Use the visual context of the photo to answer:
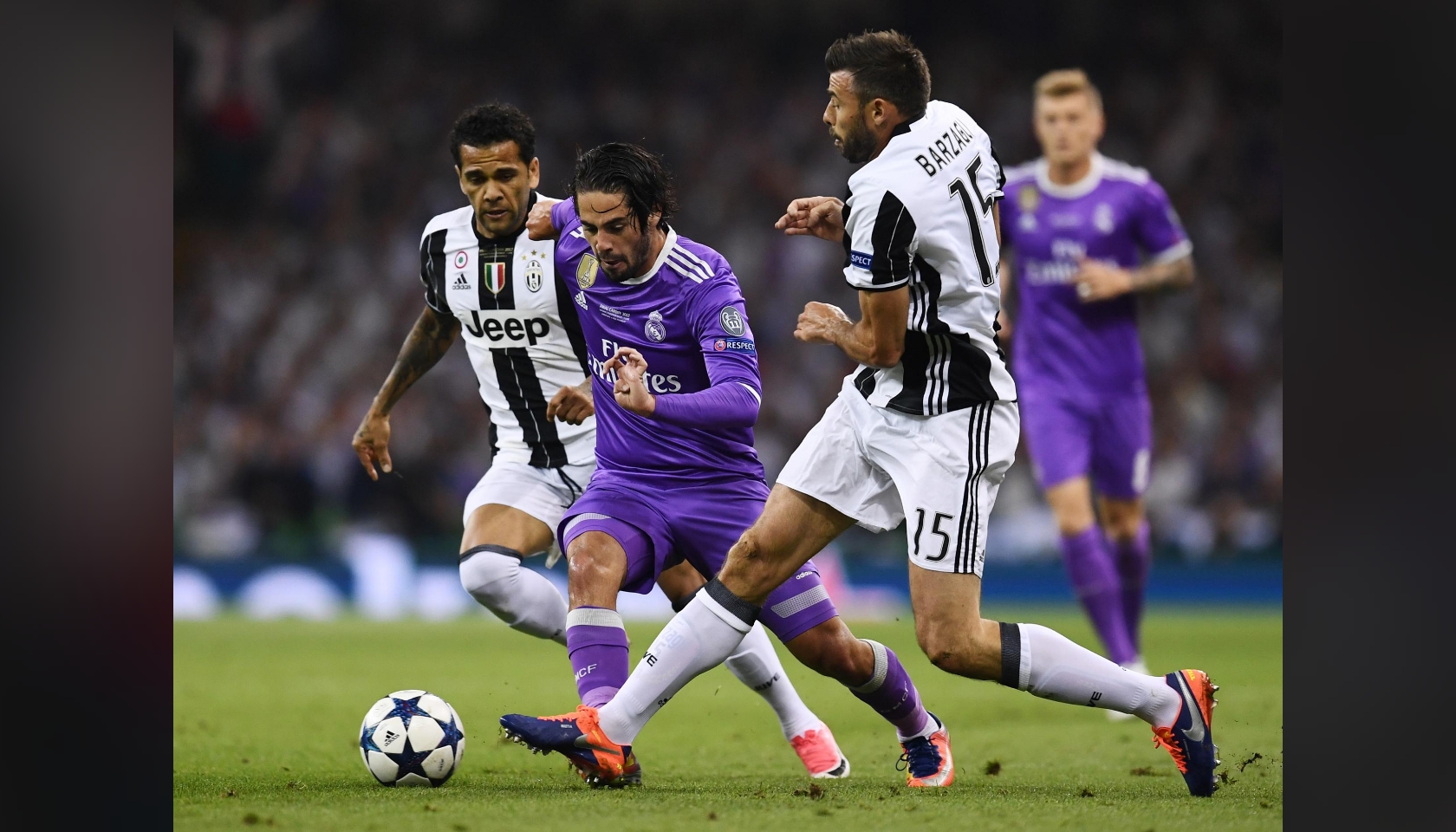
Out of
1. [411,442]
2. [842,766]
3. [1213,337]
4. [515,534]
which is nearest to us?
[842,766]

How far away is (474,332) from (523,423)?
1.28 feet

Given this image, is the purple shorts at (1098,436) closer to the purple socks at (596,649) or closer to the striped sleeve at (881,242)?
the purple socks at (596,649)

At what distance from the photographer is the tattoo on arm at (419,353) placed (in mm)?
5594

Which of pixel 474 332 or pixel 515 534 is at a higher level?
pixel 474 332

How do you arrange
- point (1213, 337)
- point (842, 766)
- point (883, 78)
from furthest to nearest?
point (1213, 337) → point (842, 766) → point (883, 78)

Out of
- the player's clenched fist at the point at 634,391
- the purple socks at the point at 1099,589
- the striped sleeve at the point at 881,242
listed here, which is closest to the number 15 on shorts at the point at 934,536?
the striped sleeve at the point at 881,242

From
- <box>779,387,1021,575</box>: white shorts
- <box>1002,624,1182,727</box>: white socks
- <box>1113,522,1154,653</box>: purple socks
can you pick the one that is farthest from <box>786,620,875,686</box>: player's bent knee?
<box>1113,522,1154,653</box>: purple socks

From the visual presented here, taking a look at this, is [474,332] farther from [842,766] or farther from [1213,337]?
[1213,337]

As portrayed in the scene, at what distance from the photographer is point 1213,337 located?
625 inches

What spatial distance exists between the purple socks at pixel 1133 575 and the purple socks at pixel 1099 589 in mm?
207

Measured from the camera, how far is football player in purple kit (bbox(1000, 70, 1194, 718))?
7344 millimetres

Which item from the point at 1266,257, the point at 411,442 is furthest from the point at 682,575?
the point at 1266,257

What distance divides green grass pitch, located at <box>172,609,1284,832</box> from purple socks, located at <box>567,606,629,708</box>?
1.06ft

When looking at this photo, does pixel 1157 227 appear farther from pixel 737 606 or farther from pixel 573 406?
pixel 737 606
